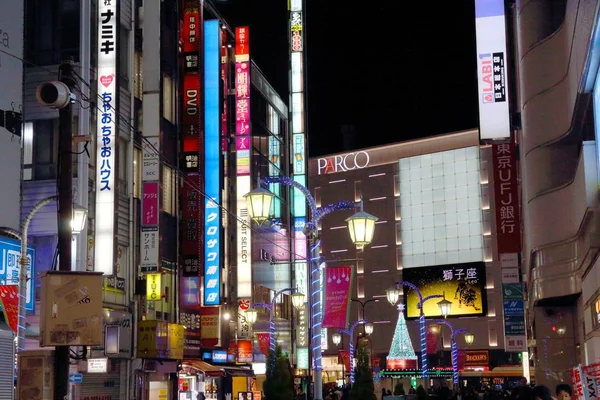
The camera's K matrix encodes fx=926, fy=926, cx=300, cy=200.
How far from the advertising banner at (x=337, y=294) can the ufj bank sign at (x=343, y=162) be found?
264 feet

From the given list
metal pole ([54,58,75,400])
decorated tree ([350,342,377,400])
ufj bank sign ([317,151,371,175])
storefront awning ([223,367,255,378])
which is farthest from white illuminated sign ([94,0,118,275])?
ufj bank sign ([317,151,371,175])

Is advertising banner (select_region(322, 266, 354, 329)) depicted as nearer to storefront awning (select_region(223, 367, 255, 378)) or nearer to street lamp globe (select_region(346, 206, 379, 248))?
street lamp globe (select_region(346, 206, 379, 248))

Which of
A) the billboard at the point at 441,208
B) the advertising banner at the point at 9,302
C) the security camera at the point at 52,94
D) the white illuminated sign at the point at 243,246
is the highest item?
the billboard at the point at 441,208

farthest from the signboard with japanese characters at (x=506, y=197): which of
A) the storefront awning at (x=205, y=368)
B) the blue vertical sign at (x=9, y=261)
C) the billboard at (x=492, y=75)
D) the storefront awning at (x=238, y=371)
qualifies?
the blue vertical sign at (x=9, y=261)

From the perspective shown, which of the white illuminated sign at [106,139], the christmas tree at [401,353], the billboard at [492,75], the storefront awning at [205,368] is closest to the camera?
the white illuminated sign at [106,139]

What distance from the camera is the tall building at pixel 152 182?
32062 mm

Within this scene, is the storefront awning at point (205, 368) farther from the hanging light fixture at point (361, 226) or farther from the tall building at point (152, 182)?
the hanging light fixture at point (361, 226)

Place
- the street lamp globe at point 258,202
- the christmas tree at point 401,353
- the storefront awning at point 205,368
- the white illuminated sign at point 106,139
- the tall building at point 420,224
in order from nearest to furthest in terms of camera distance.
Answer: the street lamp globe at point 258,202 → the white illuminated sign at point 106,139 → the storefront awning at point 205,368 → the christmas tree at point 401,353 → the tall building at point 420,224

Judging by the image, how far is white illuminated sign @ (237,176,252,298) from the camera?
49.5 m

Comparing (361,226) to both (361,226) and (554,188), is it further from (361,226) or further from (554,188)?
(554,188)

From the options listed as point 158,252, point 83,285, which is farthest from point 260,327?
point 83,285

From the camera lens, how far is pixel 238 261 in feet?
166

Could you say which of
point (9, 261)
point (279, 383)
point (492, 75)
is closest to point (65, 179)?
point (9, 261)

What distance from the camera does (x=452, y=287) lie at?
7156 centimetres
